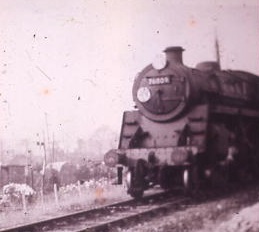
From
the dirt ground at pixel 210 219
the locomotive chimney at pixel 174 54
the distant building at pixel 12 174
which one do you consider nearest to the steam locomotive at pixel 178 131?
the locomotive chimney at pixel 174 54

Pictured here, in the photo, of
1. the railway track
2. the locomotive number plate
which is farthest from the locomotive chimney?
the railway track

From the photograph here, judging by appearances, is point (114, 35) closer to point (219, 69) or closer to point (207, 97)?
point (207, 97)

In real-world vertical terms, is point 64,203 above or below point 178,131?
below

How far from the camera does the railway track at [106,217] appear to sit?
3357 mm

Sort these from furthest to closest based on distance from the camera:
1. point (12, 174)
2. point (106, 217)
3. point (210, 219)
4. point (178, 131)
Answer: point (12, 174) < point (178, 131) < point (106, 217) < point (210, 219)

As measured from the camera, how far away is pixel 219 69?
528 centimetres

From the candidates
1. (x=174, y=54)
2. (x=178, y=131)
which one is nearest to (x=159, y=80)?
(x=174, y=54)

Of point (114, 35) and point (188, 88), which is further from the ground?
point (114, 35)

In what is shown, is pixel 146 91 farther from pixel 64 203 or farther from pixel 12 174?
pixel 12 174

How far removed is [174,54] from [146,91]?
0.45 m

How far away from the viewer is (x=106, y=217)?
374 cm

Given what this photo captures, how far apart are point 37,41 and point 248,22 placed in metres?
1.91

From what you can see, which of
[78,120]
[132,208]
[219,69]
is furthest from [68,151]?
[132,208]

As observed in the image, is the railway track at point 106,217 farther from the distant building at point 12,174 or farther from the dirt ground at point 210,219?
the distant building at point 12,174
